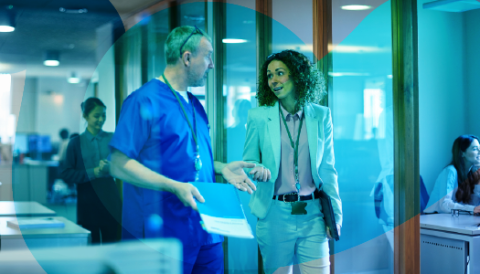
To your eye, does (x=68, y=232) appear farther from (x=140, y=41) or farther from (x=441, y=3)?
(x=441, y=3)

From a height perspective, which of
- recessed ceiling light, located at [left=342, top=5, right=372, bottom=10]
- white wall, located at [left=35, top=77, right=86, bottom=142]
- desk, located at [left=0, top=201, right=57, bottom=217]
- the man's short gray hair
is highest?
recessed ceiling light, located at [left=342, top=5, right=372, bottom=10]

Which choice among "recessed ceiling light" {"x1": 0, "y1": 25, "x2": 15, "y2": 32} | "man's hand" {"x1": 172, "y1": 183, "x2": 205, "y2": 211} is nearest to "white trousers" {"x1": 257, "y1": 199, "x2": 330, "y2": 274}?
"man's hand" {"x1": 172, "y1": 183, "x2": 205, "y2": 211}

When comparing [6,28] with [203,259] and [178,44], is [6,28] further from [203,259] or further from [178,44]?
[203,259]

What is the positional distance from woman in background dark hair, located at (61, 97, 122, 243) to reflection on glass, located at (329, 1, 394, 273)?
1.42 meters

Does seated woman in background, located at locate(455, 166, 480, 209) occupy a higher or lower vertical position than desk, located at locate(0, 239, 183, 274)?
higher

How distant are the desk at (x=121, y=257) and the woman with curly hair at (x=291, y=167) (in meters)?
0.49

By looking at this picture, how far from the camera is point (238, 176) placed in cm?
128

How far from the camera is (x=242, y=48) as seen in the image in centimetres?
234

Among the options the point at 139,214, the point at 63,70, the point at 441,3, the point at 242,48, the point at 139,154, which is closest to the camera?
the point at 139,154

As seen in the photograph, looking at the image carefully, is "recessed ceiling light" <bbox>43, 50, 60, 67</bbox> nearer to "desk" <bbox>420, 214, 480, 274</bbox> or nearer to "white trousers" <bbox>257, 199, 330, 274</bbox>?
"white trousers" <bbox>257, 199, 330, 274</bbox>

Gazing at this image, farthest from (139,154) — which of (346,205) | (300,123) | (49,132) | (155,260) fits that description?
(346,205)

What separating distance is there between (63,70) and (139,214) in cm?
54

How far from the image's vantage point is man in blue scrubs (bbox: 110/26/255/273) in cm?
111

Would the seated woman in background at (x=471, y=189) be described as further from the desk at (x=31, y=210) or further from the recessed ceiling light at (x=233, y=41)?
the desk at (x=31, y=210)
